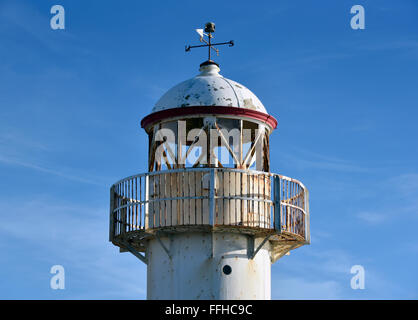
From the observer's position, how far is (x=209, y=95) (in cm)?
3741

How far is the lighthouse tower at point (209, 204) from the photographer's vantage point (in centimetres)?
3609

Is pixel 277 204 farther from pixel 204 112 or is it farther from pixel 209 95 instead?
pixel 209 95

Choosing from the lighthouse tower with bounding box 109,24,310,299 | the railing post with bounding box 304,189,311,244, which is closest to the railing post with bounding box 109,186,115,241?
the lighthouse tower with bounding box 109,24,310,299

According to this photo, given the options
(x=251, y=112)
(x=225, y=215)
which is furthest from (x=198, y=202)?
(x=251, y=112)

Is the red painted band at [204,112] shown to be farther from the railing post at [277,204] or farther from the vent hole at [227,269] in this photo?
the vent hole at [227,269]

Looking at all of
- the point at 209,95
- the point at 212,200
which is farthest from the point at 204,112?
the point at 212,200

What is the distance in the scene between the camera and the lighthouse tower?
118 feet

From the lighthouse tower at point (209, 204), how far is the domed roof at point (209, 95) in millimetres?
31

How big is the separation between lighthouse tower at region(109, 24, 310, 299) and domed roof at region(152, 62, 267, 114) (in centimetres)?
3

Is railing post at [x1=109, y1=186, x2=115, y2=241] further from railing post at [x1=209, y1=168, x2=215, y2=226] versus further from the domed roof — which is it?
railing post at [x1=209, y1=168, x2=215, y2=226]

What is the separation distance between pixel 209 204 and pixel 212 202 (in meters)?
0.14

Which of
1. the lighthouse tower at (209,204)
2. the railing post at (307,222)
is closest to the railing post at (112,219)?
the lighthouse tower at (209,204)
